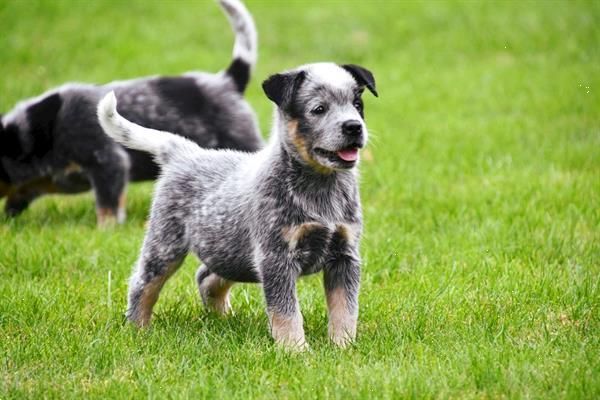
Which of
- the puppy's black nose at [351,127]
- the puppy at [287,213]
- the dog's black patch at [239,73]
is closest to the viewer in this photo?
the puppy's black nose at [351,127]

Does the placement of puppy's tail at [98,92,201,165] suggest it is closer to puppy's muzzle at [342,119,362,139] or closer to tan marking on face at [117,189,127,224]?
puppy's muzzle at [342,119,362,139]

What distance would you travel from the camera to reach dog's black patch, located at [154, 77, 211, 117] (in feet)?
25.0

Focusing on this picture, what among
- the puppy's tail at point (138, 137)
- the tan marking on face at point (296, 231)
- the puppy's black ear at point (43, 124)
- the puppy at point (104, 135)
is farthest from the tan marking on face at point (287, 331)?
the puppy's black ear at point (43, 124)

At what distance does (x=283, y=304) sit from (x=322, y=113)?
0.94 meters

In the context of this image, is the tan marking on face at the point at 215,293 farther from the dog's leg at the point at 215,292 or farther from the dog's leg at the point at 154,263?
the dog's leg at the point at 154,263

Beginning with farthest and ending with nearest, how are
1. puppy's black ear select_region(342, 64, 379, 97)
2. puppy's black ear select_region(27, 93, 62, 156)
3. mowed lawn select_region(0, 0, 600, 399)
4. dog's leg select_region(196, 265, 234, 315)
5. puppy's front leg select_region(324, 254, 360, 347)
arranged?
puppy's black ear select_region(27, 93, 62, 156) → dog's leg select_region(196, 265, 234, 315) → puppy's black ear select_region(342, 64, 379, 97) → puppy's front leg select_region(324, 254, 360, 347) → mowed lawn select_region(0, 0, 600, 399)

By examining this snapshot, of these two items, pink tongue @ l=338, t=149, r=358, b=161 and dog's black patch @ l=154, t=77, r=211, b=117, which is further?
dog's black patch @ l=154, t=77, r=211, b=117

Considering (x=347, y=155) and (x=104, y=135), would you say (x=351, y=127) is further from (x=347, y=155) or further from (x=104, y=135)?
(x=104, y=135)

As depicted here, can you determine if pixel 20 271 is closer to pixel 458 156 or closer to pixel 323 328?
pixel 323 328

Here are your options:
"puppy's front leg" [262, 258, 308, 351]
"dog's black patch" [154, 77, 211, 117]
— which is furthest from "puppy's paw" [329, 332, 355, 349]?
"dog's black patch" [154, 77, 211, 117]

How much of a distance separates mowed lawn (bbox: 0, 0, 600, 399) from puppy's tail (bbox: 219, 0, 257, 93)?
1424 mm

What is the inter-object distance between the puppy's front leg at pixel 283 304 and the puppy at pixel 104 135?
329 cm

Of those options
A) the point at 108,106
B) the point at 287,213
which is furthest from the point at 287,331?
the point at 108,106

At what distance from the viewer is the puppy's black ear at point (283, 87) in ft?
14.5
